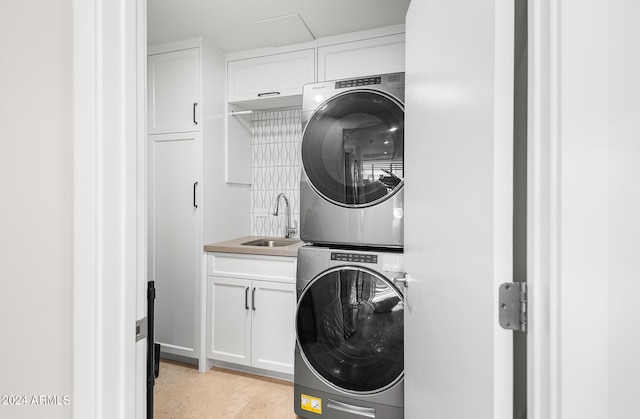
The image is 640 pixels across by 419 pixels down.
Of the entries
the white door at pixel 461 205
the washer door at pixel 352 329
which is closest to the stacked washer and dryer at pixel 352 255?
the washer door at pixel 352 329

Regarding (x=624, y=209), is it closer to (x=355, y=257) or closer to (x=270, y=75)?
(x=355, y=257)

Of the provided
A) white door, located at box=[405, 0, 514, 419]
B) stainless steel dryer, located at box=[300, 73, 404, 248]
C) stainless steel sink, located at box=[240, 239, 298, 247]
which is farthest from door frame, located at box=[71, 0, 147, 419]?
stainless steel sink, located at box=[240, 239, 298, 247]

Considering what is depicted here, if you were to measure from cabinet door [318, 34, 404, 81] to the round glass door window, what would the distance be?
619mm

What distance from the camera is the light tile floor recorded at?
1775mm

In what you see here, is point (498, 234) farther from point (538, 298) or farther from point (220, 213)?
point (220, 213)

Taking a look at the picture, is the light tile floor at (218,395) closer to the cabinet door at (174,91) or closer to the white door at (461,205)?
the white door at (461,205)

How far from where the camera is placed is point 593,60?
0.47 metres

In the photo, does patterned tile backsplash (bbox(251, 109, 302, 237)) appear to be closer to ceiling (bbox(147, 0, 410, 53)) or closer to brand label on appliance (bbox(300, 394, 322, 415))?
ceiling (bbox(147, 0, 410, 53))

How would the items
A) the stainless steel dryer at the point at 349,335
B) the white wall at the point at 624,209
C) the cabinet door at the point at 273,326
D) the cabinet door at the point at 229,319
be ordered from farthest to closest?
the cabinet door at the point at 229,319 < the cabinet door at the point at 273,326 < the stainless steel dryer at the point at 349,335 < the white wall at the point at 624,209

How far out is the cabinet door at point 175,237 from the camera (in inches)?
88.2

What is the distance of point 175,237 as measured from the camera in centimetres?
231

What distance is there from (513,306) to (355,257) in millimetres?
1010

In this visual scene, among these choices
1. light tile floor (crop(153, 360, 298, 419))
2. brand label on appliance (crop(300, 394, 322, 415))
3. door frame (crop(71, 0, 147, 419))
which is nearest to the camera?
door frame (crop(71, 0, 147, 419))

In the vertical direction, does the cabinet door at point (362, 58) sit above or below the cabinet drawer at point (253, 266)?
above
